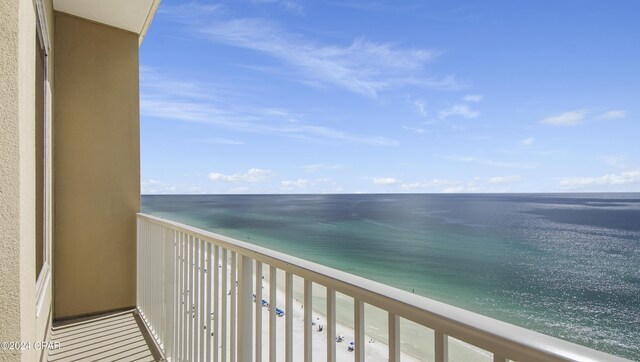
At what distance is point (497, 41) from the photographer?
26.5 meters

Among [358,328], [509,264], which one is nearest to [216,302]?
[358,328]

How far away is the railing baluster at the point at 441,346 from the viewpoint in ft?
2.04

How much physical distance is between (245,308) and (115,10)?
3125 mm

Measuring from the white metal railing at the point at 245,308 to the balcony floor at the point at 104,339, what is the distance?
Answer: 0.36 ft

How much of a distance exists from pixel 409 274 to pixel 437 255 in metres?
5.72

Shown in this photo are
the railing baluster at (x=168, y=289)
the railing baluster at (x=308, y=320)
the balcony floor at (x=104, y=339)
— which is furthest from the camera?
the balcony floor at (x=104, y=339)

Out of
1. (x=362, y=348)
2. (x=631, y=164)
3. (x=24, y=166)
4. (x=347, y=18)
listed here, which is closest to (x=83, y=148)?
(x=24, y=166)

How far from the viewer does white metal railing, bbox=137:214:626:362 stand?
21.3 inches

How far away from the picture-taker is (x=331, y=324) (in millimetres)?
912

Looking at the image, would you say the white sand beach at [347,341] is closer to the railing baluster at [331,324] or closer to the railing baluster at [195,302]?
the railing baluster at [331,324]

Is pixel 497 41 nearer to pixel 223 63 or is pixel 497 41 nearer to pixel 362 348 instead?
pixel 223 63

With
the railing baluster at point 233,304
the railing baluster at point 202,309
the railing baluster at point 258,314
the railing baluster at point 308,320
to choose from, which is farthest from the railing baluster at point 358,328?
the railing baluster at point 202,309

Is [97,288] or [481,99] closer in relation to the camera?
[97,288]

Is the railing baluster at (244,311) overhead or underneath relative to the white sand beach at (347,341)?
overhead
